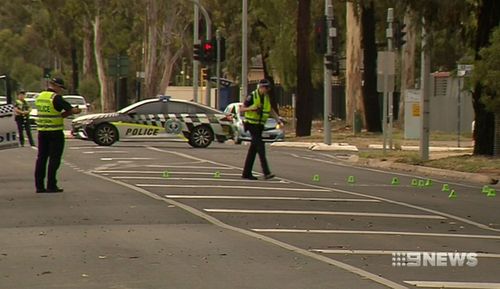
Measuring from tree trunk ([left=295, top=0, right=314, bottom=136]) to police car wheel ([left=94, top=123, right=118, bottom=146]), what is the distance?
12083 mm

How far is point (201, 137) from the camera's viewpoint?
34219 mm

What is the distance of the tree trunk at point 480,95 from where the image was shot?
83.0 ft

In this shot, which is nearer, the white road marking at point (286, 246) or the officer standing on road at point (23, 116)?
the white road marking at point (286, 246)

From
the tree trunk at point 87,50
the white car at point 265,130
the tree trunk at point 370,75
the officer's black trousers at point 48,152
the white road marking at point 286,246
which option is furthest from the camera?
the tree trunk at point 87,50

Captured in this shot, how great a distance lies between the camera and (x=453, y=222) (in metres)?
14.2

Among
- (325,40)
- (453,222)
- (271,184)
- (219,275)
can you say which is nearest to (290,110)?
(325,40)

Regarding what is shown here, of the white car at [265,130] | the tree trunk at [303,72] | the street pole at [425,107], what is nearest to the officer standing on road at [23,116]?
the white car at [265,130]

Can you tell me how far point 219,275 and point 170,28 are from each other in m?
53.1

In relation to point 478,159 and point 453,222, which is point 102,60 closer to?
point 478,159

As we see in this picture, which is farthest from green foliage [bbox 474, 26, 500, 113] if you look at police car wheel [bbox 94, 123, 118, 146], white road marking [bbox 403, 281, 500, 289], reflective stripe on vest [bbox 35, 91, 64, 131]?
white road marking [bbox 403, 281, 500, 289]

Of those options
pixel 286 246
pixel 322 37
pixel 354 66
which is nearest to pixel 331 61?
pixel 322 37

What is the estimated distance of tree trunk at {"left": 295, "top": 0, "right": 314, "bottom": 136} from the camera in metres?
43.9

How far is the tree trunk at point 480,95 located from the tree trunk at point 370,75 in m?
19.7

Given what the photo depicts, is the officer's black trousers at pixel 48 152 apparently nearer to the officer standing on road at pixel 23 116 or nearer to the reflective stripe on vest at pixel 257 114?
the officer standing on road at pixel 23 116
